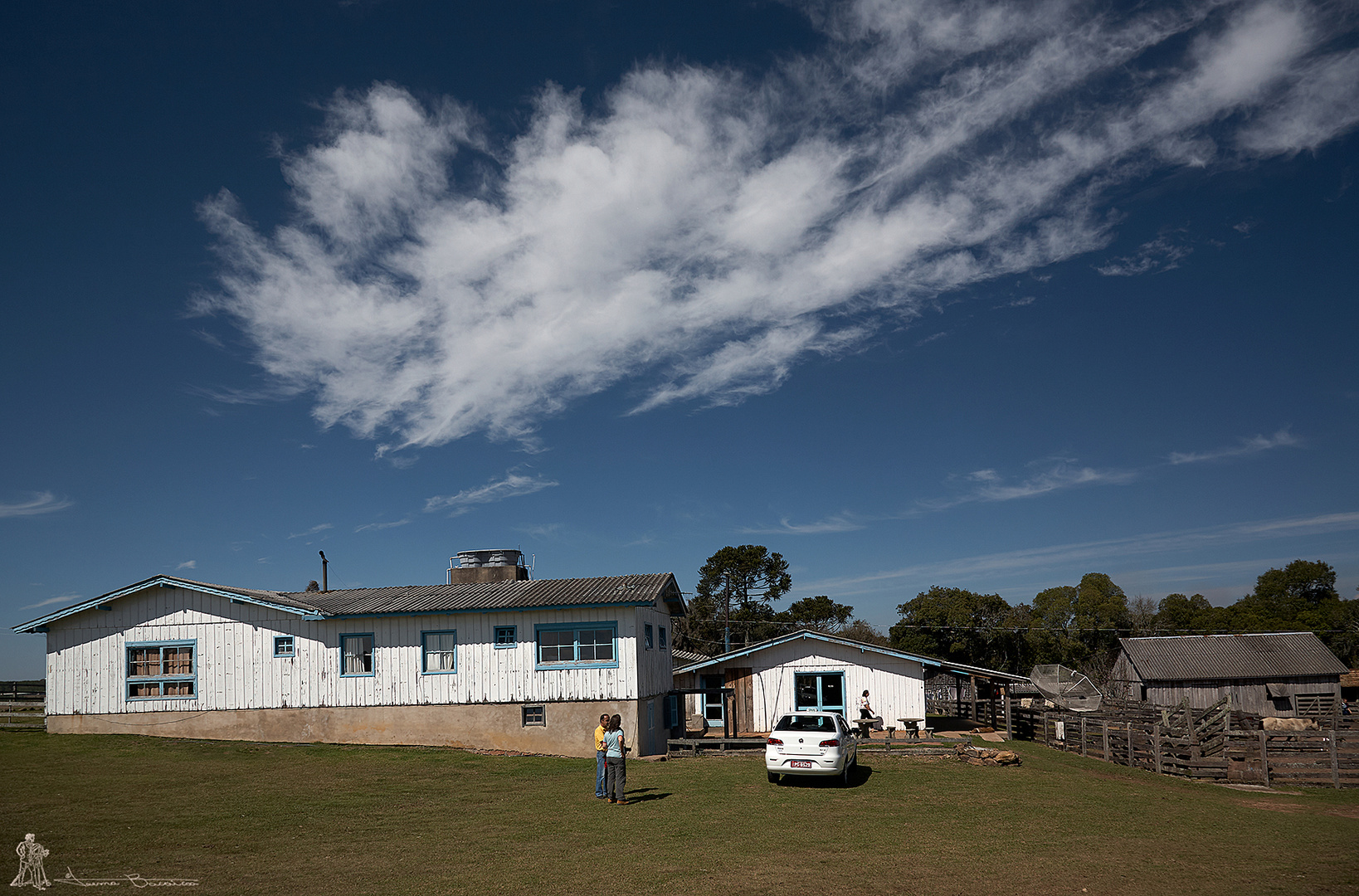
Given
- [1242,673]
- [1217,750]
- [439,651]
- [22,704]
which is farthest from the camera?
[1242,673]

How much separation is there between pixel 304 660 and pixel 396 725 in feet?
12.6

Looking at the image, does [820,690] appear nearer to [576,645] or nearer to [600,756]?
[576,645]

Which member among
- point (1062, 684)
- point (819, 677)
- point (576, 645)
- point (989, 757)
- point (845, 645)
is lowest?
point (1062, 684)

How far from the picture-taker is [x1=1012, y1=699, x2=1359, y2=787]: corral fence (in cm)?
2467

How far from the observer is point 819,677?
113ft

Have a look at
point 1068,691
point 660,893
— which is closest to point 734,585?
point 1068,691

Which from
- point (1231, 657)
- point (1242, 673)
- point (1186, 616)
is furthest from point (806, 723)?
point (1186, 616)

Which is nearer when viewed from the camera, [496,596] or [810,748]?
[810,748]

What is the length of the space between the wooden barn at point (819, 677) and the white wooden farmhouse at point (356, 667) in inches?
234

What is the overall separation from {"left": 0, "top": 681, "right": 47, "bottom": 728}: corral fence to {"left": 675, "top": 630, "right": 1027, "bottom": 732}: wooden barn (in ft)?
85.6

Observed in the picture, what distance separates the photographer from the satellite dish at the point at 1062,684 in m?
43.0

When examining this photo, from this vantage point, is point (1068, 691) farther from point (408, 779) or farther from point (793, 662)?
point (408, 779)

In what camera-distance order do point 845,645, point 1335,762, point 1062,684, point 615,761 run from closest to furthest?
point 615,761 → point 1335,762 → point 845,645 → point 1062,684

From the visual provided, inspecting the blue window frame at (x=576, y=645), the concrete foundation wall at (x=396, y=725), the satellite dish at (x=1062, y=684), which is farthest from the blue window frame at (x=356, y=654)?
the satellite dish at (x=1062, y=684)
